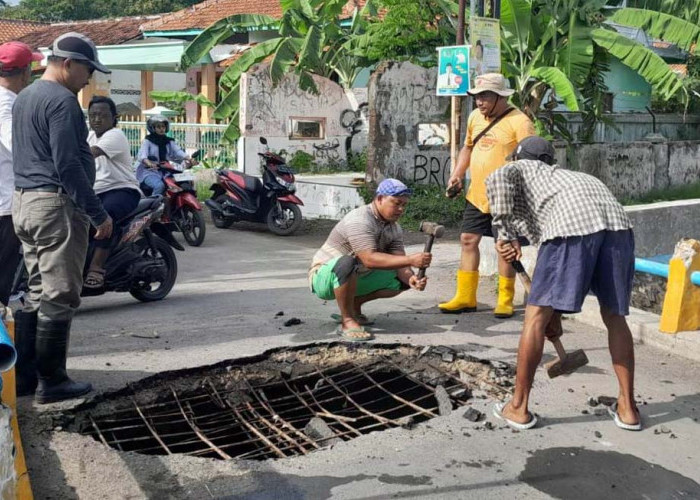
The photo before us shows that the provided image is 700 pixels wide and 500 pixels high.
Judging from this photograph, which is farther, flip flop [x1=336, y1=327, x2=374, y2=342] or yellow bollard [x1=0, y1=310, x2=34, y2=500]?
flip flop [x1=336, y1=327, x2=374, y2=342]

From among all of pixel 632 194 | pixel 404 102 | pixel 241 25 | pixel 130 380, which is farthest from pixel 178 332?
pixel 241 25

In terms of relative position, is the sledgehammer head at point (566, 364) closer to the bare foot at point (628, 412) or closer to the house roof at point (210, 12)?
the bare foot at point (628, 412)

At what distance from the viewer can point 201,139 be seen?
17703mm

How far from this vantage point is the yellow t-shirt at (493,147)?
6996 millimetres

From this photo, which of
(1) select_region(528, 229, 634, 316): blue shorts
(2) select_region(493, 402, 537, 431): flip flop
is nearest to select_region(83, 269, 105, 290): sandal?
(2) select_region(493, 402, 537, 431): flip flop

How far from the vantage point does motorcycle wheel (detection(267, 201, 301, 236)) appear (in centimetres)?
1210

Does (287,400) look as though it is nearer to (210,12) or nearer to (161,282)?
(161,282)

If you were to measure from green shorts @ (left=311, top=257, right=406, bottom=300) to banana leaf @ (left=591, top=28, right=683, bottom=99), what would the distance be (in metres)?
8.52

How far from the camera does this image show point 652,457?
4.36m

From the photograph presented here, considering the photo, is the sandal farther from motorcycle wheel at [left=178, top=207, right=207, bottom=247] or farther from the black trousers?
motorcycle wheel at [left=178, top=207, right=207, bottom=247]

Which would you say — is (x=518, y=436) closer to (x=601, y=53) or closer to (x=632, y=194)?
(x=601, y=53)

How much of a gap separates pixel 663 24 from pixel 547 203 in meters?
11.2

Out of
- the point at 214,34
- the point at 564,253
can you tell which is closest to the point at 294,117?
the point at 214,34

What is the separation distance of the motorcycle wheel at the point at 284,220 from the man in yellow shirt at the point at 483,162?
4.94 meters
